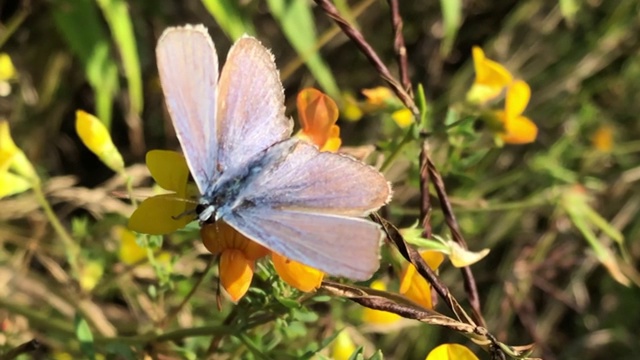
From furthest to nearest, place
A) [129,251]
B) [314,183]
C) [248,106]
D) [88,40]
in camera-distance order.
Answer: [88,40] → [129,251] → [248,106] → [314,183]

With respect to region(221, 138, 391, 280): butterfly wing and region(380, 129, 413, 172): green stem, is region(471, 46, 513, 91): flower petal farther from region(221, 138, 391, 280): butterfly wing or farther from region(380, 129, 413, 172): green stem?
region(221, 138, 391, 280): butterfly wing

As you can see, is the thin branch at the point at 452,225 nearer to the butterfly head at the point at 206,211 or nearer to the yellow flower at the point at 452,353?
the yellow flower at the point at 452,353

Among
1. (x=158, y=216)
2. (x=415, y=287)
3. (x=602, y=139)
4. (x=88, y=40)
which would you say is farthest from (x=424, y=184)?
(x=602, y=139)

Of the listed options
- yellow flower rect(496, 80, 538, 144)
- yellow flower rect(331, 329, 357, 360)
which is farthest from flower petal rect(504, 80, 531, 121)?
yellow flower rect(331, 329, 357, 360)

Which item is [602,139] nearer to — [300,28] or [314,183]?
[300,28]

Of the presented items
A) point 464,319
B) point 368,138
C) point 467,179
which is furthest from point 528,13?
point 464,319

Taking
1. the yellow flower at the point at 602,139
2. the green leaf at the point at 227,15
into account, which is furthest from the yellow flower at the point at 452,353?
the yellow flower at the point at 602,139

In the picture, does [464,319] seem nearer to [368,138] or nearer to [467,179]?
[467,179]
